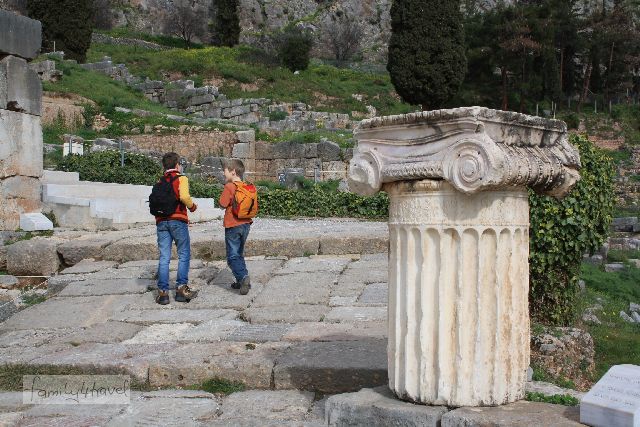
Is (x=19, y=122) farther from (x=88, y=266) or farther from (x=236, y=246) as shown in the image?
(x=236, y=246)

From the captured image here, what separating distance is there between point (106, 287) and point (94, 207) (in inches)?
155

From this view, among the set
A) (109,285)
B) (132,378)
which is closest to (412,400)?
(132,378)

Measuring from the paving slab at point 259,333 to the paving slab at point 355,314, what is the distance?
0.43 metres

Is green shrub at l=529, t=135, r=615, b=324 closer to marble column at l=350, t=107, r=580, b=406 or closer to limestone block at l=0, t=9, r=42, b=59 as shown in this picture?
marble column at l=350, t=107, r=580, b=406

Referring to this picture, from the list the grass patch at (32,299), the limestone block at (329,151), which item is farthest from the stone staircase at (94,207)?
the limestone block at (329,151)

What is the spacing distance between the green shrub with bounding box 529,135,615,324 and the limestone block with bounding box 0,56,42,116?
739 cm

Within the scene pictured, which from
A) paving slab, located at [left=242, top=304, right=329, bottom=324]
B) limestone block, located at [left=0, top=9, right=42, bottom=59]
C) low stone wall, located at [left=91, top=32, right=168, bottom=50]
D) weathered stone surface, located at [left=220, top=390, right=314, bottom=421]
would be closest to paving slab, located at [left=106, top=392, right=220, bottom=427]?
weathered stone surface, located at [left=220, top=390, right=314, bottom=421]

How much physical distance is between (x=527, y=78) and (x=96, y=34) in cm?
2793

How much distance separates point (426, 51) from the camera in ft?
96.4

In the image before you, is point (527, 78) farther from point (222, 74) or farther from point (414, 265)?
point (414, 265)

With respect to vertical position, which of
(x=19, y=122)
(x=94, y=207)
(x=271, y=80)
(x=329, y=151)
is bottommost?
(x=94, y=207)

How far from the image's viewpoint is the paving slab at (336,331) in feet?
17.2

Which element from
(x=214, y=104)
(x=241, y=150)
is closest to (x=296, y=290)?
(x=241, y=150)

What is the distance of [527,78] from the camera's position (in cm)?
3816
